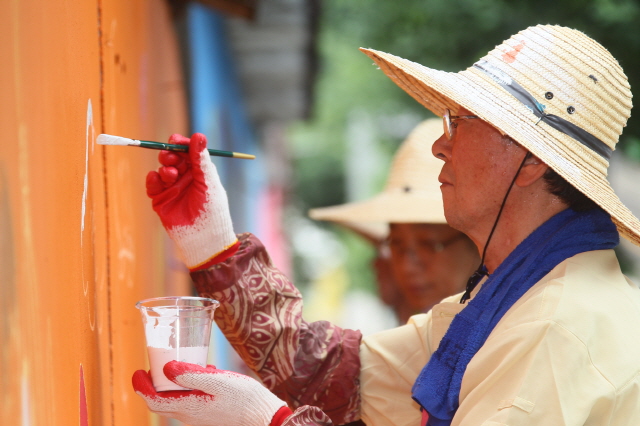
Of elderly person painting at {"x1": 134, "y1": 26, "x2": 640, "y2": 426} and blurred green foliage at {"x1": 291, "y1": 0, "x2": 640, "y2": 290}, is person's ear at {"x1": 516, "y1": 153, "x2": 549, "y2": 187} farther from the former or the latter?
blurred green foliage at {"x1": 291, "y1": 0, "x2": 640, "y2": 290}

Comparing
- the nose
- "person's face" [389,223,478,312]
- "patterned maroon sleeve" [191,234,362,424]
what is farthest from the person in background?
the nose

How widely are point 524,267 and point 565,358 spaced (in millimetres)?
368

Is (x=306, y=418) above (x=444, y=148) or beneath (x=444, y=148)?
beneath

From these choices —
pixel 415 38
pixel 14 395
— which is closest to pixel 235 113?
pixel 415 38

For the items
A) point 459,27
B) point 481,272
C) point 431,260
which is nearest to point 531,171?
point 481,272

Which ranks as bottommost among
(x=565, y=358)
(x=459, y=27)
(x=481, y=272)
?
(x=565, y=358)

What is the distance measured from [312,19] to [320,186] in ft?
61.6

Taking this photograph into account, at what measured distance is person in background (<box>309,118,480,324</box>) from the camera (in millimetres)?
4066

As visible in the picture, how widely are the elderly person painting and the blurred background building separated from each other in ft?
0.86

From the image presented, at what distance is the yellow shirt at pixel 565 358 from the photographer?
1695 mm

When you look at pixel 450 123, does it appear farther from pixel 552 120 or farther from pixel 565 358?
pixel 565 358

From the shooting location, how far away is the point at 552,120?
2045 mm

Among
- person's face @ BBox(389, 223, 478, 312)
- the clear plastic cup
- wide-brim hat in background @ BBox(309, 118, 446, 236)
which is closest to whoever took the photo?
the clear plastic cup

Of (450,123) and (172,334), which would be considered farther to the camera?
(450,123)
